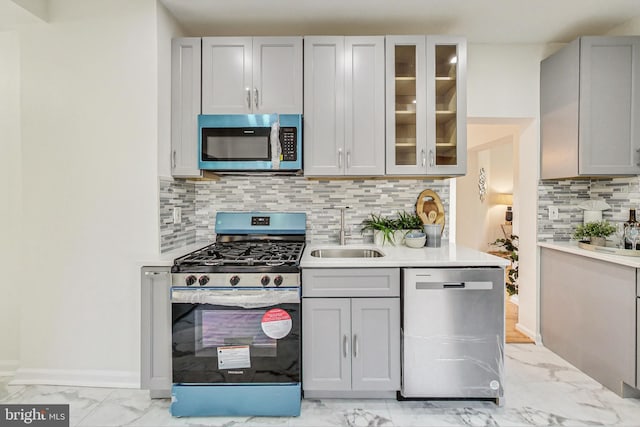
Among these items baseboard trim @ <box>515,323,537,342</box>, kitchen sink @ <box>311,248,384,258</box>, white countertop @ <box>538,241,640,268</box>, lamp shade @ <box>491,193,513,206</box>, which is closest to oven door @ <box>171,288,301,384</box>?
kitchen sink @ <box>311,248,384,258</box>

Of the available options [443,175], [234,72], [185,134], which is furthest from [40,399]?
[443,175]

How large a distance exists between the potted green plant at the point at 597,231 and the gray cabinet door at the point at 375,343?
66.1 inches

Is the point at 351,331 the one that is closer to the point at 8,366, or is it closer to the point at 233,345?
the point at 233,345

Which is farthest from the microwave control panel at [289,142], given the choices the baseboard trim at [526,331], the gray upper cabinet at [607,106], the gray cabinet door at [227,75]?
the baseboard trim at [526,331]

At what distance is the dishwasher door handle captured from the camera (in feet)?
6.72

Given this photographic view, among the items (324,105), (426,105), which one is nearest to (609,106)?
(426,105)

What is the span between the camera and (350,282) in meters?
2.07

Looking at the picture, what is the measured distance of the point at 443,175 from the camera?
249 centimetres

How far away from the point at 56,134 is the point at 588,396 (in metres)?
3.94

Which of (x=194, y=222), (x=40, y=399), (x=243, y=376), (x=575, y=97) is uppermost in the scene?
(x=575, y=97)

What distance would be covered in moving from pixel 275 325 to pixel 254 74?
1711 mm

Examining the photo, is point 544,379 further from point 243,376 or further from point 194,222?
point 194,222

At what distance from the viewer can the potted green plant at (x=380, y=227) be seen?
8.87 feet

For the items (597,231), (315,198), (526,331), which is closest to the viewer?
(597,231)
